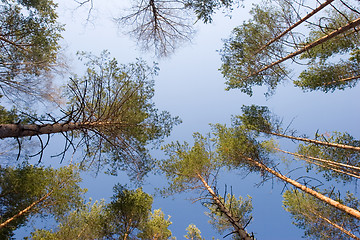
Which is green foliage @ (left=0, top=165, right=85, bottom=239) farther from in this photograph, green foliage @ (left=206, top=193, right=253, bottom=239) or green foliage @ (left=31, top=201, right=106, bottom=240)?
green foliage @ (left=206, top=193, right=253, bottom=239)

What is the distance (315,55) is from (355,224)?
829 centimetres

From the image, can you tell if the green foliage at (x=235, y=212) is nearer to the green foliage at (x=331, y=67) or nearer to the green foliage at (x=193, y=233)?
the green foliage at (x=193, y=233)

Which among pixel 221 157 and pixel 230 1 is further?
pixel 221 157

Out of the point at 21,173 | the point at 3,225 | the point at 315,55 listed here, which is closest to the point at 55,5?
the point at 21,173

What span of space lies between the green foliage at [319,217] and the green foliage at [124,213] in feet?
23.0

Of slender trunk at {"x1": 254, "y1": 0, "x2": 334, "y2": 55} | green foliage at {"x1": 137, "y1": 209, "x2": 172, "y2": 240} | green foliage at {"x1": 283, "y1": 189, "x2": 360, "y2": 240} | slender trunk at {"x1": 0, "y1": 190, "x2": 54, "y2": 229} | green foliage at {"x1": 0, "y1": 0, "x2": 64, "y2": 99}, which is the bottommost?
green foliage at {"x1": 283, "y1": 189, "x2": 360, "y2": 240}

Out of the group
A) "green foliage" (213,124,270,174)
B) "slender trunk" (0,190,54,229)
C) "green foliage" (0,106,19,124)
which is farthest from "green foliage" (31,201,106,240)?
"green foliage" (213,124,270,174)

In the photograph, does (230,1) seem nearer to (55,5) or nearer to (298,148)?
(55,5)

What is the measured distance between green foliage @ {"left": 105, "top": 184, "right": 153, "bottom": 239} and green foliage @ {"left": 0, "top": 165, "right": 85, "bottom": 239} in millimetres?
1699

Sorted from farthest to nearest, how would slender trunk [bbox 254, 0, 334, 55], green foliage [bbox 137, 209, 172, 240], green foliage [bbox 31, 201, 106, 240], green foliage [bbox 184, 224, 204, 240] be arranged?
green foliage [bbox 184, 224, 204, 240], green foliage [bbox 137, 209, 172, 240], green foliage [bbox 31, 201, 106, 240], slender trunk [bbox 254, 0, 334, 55]

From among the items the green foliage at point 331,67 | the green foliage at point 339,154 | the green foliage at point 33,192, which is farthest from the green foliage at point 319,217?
the green foliage at point 33,192

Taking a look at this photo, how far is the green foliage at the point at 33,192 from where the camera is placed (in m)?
6.90

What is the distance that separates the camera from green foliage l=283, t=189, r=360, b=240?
27.5 feet

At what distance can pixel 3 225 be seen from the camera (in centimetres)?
618
